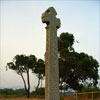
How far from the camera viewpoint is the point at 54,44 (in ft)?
24.4

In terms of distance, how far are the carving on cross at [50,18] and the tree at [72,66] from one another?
23067mm

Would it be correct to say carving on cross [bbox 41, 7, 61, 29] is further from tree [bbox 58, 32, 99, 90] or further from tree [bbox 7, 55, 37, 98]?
tree [bbox 7, 55, 37, 98]

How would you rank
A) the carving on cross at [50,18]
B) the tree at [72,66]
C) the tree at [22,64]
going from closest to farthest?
1. the carving on cross at [50,18]
2. the tree at [72,66]
3. the tree at [22,64]

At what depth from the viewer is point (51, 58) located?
7.27 metres

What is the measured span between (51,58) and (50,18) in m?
1.45

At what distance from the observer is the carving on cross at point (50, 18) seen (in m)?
7.56

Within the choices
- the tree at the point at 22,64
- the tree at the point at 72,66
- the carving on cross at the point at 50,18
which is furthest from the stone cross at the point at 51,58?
the tree at the point at 22,64

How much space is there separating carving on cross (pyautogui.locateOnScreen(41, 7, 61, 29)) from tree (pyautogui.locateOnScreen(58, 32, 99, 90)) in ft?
75.7

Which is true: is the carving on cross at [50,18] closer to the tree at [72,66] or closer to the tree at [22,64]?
the tree at [72,66]

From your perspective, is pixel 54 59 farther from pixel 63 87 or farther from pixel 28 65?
pixel 28 65

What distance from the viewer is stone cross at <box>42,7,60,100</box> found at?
7109mm

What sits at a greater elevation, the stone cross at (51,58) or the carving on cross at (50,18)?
the carving on cross at (50,18)

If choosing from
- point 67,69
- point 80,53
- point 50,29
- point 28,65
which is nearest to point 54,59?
point 50,29

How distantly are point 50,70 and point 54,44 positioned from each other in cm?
92
